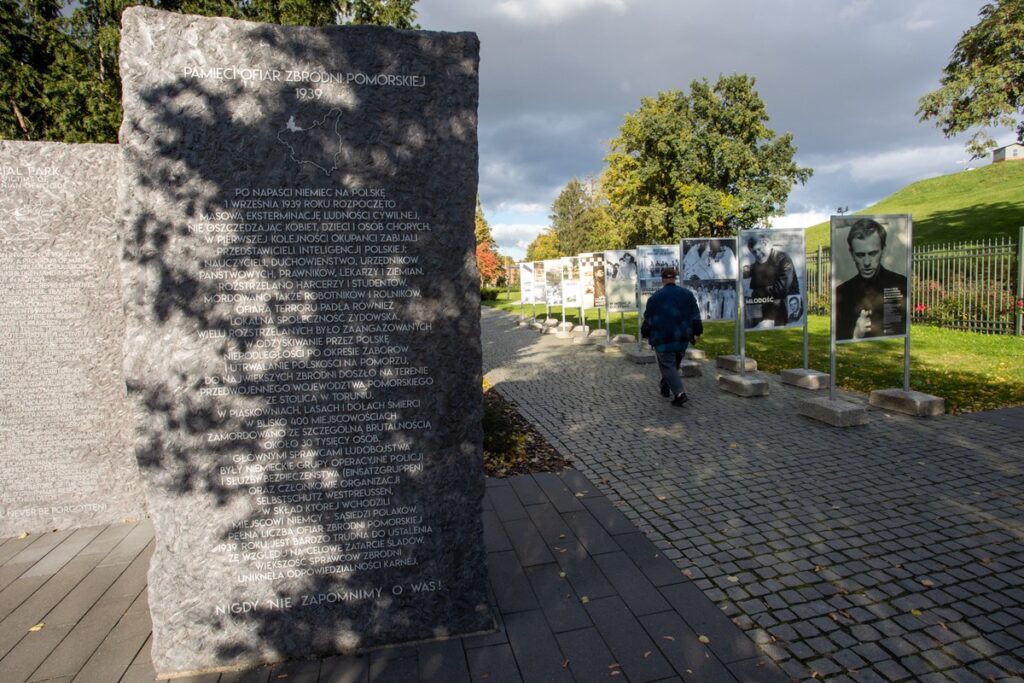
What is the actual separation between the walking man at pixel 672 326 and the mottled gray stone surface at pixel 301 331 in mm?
6207

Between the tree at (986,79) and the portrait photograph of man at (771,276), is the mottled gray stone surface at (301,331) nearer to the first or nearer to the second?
the portrait photograph of man at (771,276)

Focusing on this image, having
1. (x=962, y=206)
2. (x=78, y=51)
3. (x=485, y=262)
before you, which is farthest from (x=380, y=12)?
(x=962, y=206)

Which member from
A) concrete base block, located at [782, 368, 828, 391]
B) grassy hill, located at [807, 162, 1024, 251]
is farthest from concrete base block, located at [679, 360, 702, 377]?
grassy hill, located at [807, 162, 1024, 251]

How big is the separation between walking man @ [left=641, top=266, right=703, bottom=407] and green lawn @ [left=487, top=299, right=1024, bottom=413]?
3.03 m

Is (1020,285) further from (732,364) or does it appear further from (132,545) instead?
(132,545)

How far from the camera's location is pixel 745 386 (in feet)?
30.8

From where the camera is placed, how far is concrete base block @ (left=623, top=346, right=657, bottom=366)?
13.3 meters

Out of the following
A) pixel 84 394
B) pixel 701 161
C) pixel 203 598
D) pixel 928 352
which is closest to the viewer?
pixel 203 598

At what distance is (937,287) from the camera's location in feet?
56.3

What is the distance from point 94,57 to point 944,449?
741 inches

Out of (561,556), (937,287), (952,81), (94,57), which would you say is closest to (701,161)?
(952,81)

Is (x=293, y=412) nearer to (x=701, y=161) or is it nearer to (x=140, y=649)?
(x=140, y=649)

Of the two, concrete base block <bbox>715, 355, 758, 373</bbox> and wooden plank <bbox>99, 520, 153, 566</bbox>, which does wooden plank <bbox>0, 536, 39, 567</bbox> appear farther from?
concrete base block <bbox>715, 355, 758, 373</bbox>

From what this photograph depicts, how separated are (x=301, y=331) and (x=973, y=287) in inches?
750
